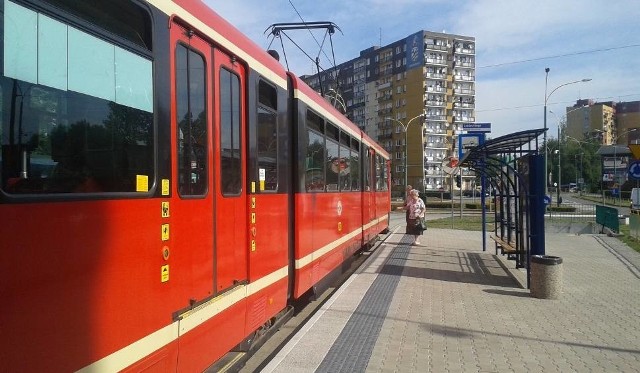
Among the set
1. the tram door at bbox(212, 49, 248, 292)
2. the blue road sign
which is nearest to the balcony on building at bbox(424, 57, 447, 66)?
the blue road sign

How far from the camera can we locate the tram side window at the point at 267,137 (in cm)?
518

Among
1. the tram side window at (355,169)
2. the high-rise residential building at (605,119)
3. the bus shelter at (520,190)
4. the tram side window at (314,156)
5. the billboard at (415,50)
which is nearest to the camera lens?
the tram side window at (314,156)

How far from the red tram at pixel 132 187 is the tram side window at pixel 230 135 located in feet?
0.07

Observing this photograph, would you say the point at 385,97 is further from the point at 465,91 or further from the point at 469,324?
the point at 469,324

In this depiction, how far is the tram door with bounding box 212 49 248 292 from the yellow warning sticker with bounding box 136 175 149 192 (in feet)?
3.25

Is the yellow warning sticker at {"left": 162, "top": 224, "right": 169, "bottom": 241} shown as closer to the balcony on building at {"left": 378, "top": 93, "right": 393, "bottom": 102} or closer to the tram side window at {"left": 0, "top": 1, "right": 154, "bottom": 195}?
the tram side window at {"left": 0, "top": 1, "right": 154, "bottom": 195}

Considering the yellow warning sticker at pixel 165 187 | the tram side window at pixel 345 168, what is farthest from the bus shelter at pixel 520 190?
the yellow warning sticker at pixel 165 187

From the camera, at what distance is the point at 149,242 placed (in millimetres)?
3066

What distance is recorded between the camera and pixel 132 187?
2955 millimetres

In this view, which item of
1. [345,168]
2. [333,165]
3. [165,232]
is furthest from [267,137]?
[345,168]

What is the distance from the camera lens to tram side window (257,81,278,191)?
5184 millimetres

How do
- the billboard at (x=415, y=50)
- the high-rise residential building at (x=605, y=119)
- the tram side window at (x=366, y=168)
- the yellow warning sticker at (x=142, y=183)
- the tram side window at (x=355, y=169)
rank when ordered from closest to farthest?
the yellow warning sticker at (x=142, y=183) → the tram side window at (x=355, y=169) → the tram side window at (x=366, y=168) → the billboard at (x=415, y=50) → the high-rise residential building at (x=605, y=119)

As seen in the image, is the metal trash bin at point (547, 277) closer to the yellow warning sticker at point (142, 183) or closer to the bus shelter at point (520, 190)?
the bus shelter at point (520, 190)

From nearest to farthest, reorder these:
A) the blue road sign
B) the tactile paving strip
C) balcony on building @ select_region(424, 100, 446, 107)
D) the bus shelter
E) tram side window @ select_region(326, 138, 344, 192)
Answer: the tactile paving strip
tram side window @ select_region(326, 138, 344, 192)
the bus shelter
the blue road sign
balcony on building @ select_region(424, 100, 446, 107)
